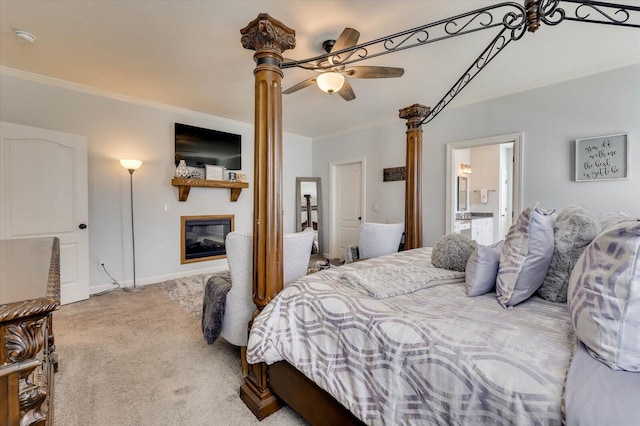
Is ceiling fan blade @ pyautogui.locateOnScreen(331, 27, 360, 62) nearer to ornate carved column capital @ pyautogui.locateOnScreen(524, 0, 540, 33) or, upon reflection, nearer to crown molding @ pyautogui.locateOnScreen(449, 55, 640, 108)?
ornate carved column capital @ pyautogui.locateOnScreen(524, 0, 540, 33)

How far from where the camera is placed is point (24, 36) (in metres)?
2.37

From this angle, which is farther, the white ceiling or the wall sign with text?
the wall sign with text

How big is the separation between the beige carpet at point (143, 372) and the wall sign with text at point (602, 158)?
3525mm

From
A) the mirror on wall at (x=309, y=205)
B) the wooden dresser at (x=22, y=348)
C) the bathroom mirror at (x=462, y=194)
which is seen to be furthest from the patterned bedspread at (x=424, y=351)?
the bathroom mirror at (x=462, y=194)

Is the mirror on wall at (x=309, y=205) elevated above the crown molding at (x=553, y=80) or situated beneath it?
situated beneath

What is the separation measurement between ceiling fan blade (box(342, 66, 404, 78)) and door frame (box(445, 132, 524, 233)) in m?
1.88

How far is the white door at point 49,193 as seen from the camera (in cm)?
287

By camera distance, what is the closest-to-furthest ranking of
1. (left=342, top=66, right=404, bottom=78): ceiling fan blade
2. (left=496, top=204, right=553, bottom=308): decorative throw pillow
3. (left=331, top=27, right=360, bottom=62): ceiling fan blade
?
(left=496, top=204, right=553, bottom=308): decorative throw pillow < (left=331, top=27, right=360, bottom=62): ceiling fan blade < (left=342, top=66, right=404, bottom=78): ceiling fan blade

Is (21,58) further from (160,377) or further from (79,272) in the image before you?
(160,377)

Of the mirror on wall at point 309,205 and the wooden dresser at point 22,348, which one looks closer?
the wooden dresser at point 22,348

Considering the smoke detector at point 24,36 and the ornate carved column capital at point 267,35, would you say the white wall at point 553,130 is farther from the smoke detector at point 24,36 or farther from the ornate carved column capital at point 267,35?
the smoke detector at point 24,36

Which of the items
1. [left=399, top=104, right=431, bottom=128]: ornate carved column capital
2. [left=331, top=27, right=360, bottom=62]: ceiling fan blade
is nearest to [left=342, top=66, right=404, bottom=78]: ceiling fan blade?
[left=331, top=27, right=360, bottom=62]: ceiling fan blade

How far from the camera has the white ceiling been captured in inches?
80.5

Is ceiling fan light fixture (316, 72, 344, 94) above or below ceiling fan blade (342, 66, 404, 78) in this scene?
below
